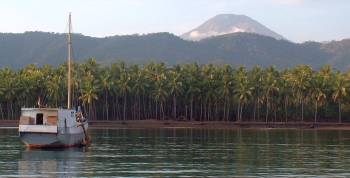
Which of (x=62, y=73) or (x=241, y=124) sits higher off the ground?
(x=62, y=73)

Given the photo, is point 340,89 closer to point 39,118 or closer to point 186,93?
point 186,93

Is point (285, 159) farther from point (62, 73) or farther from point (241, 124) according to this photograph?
point (62, 73)

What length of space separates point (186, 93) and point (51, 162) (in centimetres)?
10539

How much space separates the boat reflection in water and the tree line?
8345 cm

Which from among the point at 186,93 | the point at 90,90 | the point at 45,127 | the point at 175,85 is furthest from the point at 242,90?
the point at 45,127

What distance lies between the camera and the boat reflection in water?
47.8 m

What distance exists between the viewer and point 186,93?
528 ft

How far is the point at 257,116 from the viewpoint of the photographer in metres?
166

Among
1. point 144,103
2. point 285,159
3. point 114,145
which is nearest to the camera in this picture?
point 285,159

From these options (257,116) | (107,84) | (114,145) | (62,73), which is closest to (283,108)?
(257,116)

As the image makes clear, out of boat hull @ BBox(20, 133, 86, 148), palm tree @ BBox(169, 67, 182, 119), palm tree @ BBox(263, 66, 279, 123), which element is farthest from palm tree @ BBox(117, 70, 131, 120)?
boat hull @ BBox(20, 133, 86, 148)

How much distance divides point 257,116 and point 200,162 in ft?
364

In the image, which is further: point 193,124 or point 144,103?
point 144,103

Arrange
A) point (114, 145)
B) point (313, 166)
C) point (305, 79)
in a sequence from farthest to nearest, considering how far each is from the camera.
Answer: point (305, 79), point (114, 145), point (313, 166)
